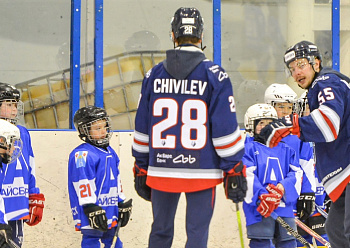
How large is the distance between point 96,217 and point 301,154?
1.44 meters

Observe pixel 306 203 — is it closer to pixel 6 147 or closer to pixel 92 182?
pixel 92 182

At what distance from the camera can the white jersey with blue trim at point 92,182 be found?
4094 mm

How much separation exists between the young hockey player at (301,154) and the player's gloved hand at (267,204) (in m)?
0.45

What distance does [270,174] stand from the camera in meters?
→ 4.18

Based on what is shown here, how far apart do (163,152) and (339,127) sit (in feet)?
2.67

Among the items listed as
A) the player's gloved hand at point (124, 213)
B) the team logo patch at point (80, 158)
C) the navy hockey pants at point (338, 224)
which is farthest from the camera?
the player's gloved hand at point (124, 213)

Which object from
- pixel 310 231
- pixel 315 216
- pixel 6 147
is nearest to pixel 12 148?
pixel 6 147

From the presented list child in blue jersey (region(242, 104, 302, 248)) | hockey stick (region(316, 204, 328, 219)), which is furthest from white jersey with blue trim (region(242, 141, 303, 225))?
hockey stick (region(316, 204, 328, 219))

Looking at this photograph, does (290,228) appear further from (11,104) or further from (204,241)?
(11,104)

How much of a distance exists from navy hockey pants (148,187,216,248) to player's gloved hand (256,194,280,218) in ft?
3.77

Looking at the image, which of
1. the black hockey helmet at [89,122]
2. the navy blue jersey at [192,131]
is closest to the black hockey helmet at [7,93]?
the black hockey helmet at [89,122]

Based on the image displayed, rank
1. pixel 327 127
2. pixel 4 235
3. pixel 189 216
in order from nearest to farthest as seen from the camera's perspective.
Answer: pixel 189 216 → pixel 327 127 → pixel 4 235

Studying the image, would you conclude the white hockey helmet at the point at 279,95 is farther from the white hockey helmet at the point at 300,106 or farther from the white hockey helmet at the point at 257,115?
the white hockey helmet at the point at 257,115

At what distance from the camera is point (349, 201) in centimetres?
300
